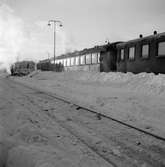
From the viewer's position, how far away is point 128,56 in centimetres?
1966

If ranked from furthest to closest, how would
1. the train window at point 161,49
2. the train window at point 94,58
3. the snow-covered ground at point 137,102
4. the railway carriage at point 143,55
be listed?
1. the train window at point 94,58
2. the railway carriage at point 143,55
3. the train window at point 161,49
4. the snow-covered ground at point 137,102

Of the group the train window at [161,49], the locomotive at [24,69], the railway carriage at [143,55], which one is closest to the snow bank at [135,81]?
the railway carriage at [143,55]

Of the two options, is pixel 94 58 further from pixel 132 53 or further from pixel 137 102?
pixel 137 102

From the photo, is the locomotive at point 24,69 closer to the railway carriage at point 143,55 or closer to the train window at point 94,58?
the train window at point 94,58

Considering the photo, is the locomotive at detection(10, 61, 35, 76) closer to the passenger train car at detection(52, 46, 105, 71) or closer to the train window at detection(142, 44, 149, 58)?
the passenger train car at detection(52, 46, 105, 71)

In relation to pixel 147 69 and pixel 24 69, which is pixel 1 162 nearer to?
pixel 147 69

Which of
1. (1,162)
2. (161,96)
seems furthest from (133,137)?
(161,96)

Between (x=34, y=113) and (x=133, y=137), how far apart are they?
12.9 ft

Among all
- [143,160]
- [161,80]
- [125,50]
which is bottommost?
[143,160]

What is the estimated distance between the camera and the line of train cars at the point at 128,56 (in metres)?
15.7

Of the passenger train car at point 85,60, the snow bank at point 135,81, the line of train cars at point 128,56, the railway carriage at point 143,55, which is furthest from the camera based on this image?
the passenger train car at point 85,60

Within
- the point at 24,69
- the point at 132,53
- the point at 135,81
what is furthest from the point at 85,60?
the point at 24,69

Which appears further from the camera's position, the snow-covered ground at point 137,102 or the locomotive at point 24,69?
the locomotive at point 24,69

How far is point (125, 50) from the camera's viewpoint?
20078mm
